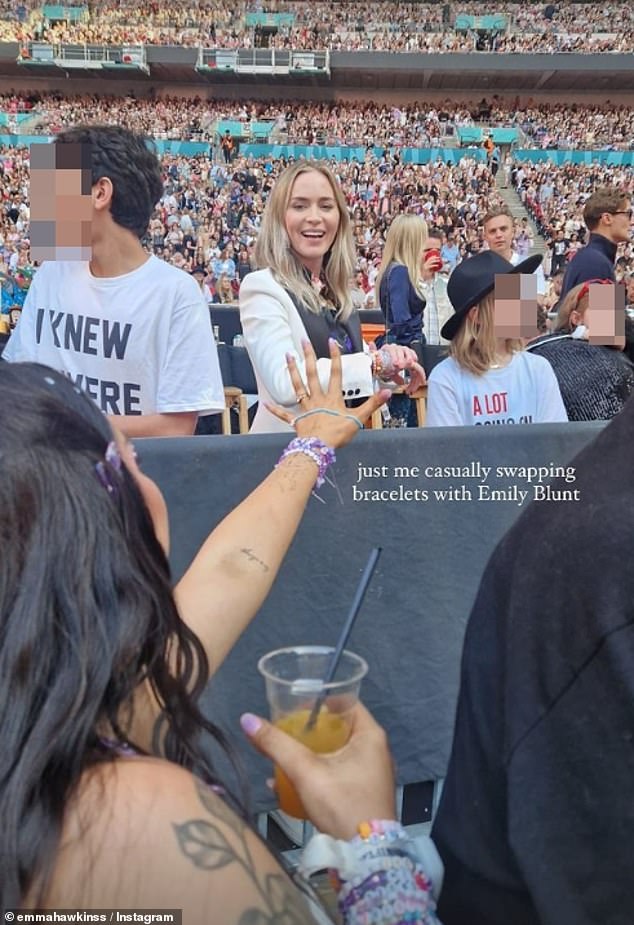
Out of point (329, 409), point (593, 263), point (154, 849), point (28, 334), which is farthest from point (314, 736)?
point (593, 263)

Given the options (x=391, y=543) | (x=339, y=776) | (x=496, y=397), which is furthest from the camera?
(x=496, y=397)

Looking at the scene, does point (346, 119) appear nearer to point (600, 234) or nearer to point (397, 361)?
point (600, 234)

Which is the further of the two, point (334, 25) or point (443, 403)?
point (334, 25)

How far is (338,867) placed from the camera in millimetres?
1026

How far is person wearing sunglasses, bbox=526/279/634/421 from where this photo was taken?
3.05 m

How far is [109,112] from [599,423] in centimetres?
4024

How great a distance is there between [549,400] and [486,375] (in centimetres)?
24

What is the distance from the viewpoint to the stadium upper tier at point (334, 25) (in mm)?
39281

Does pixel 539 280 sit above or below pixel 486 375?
above

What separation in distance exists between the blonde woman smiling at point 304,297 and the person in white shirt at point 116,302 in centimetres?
17

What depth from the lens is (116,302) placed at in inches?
Answer: 94.7

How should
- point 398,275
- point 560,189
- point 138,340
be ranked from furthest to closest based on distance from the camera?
point 560,189 → point 398,275 → point 138,340

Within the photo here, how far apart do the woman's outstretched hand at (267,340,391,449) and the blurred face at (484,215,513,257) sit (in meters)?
5.50

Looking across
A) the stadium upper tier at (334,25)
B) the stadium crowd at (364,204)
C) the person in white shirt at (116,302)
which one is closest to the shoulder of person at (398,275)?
the person in white shirt at (116,302)
